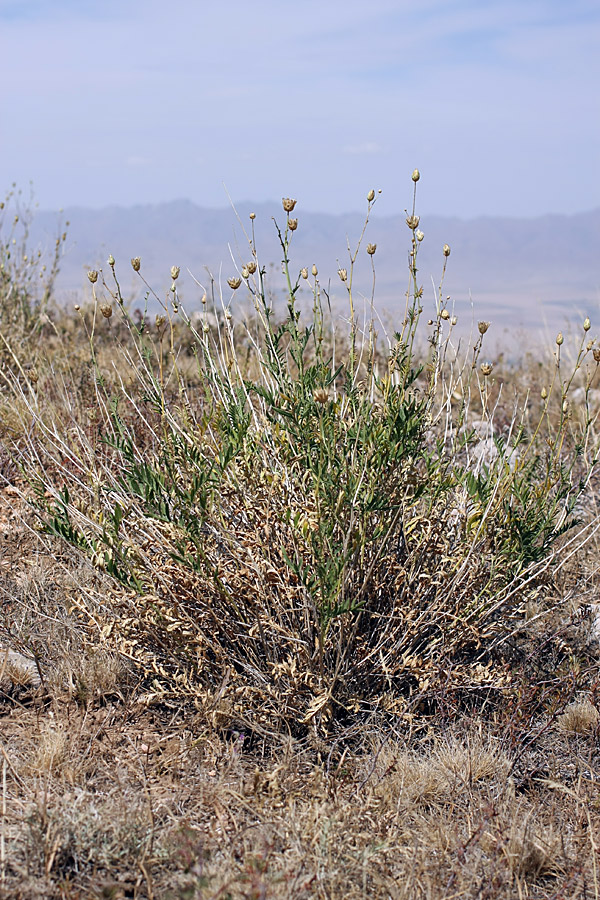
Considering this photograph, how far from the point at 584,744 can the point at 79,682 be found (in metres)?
1.83

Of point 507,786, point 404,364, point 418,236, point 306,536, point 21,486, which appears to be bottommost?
point 507,786

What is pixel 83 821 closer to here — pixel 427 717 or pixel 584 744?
pixel 427 717

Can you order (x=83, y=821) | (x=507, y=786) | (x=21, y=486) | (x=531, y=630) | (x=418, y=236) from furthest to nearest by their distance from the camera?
(x=21, y=486)
(x=531, y=630)
(x=507, y=786)
(x=418, y=236)
(x=83, y=821)

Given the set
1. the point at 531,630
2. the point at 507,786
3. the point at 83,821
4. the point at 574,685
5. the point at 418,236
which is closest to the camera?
the point at 83,821

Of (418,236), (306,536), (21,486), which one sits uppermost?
(418,236)

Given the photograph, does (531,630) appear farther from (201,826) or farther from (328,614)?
(201,826)

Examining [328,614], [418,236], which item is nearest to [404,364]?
[418,236]

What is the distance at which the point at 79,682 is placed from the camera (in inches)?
113

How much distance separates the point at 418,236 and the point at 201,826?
187 centimetres

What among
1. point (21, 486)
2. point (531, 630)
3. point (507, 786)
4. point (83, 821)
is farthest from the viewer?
point (21, 486)

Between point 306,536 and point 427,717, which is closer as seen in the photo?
point 306,536

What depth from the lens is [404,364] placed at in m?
2.67

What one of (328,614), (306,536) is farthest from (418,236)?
(328,614)

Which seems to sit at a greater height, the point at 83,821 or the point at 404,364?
the point at 404,364
